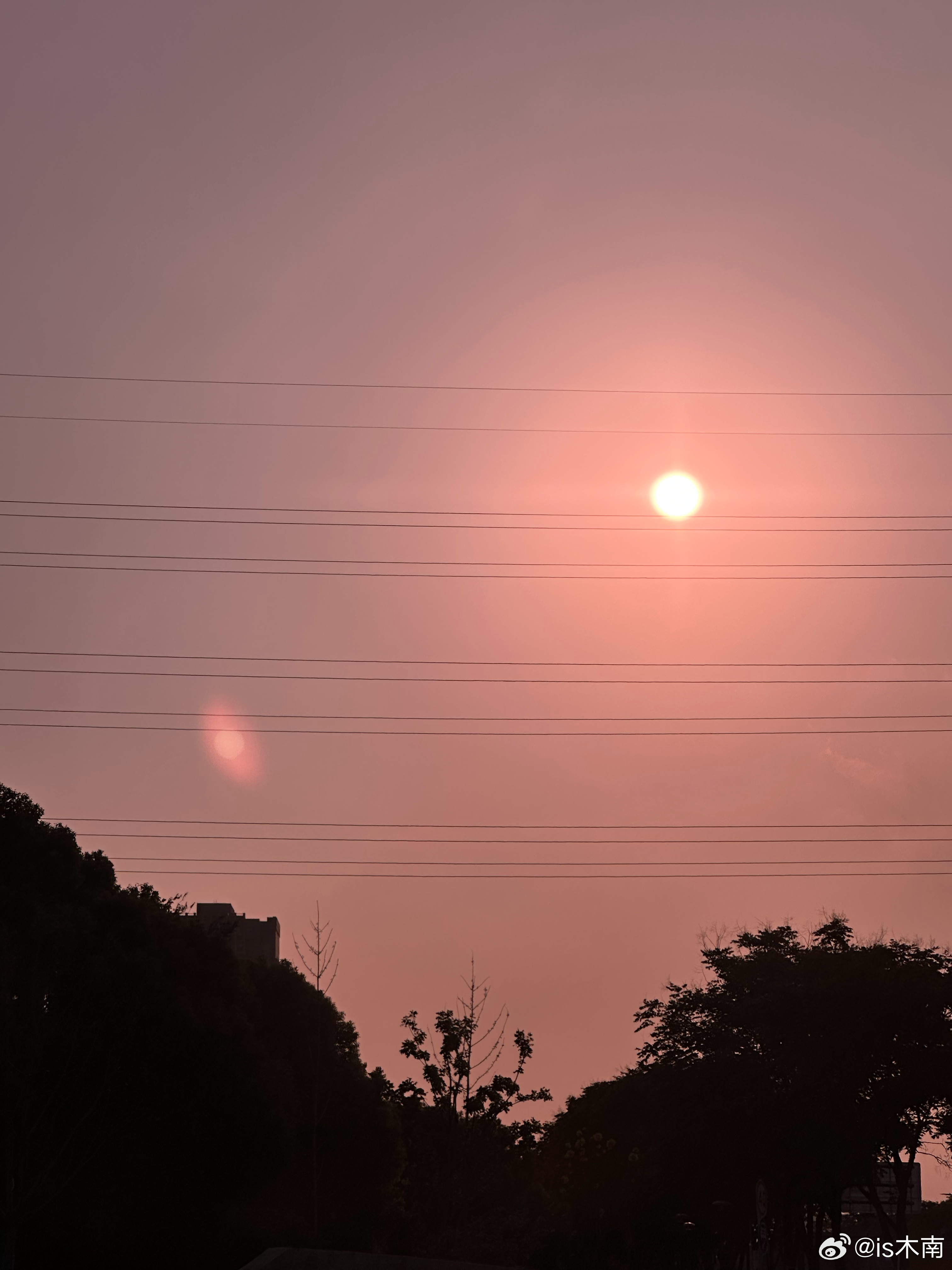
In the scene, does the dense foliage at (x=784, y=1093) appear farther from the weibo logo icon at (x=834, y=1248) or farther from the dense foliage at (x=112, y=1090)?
the dense foliage at (x=112, y=1090)

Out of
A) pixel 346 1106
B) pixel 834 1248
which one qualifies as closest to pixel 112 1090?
pixel 346 1106

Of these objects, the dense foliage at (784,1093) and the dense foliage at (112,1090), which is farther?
the dense foliage at (784,1093)

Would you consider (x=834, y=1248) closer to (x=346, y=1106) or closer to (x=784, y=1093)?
(x=784, y=1093)

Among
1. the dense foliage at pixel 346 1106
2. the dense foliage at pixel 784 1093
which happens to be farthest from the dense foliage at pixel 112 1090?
the dense foliage at pixel 784 1093

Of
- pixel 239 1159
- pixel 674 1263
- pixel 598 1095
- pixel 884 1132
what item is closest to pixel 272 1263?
pixel 239 1159

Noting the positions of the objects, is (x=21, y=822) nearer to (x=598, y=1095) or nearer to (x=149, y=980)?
(x=149, y=980)

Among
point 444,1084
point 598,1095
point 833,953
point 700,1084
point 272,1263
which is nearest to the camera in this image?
point 272,1263

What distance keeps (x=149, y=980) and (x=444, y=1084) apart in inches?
565

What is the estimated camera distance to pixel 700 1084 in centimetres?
5775

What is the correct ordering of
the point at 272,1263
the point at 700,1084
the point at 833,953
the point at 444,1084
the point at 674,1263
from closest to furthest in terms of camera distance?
the point at 272,1263, the point at 444,1084, the point at 674,1263, the point at 700,1084, the point at 833,953

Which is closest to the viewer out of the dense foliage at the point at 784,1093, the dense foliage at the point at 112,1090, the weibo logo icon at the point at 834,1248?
the dense foliage at the point at 112,1090

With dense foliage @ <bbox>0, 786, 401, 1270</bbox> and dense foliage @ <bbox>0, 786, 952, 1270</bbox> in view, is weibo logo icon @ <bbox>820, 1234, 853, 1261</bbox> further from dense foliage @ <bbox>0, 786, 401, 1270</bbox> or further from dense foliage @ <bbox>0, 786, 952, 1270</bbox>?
dense foliage @ <bbox>0, 786, 401, 1270</bbox>

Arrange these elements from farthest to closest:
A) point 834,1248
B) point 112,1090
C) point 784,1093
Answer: point 784,1093, point 834,1248, point 112,1090

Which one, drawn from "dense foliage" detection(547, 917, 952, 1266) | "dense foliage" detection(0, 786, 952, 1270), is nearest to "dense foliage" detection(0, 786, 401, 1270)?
"dense foliage" detection(0, 786, 952, 1270)
